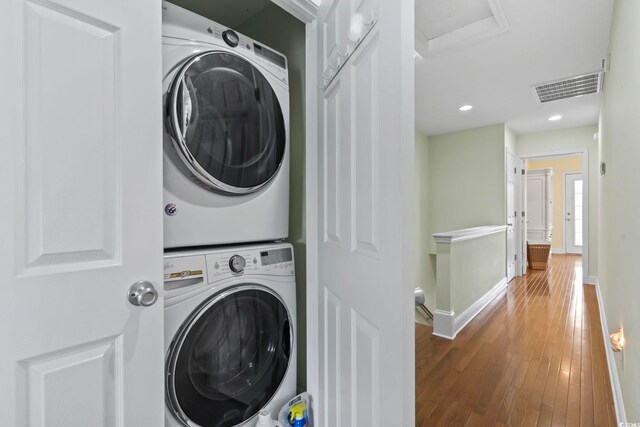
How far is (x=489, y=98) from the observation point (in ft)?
11.3

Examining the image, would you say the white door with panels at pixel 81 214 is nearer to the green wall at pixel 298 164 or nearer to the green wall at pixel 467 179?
the green wall at pixel 298 164

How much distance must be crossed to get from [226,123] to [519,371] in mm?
2465

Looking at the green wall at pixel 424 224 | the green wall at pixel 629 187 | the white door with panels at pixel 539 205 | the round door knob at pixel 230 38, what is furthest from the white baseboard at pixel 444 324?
the white door with panels at pixel 539 205

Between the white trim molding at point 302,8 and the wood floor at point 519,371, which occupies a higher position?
the white trim molding at point 302,8

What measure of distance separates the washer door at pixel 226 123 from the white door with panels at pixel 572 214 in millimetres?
8719

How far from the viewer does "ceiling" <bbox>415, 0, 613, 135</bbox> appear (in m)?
1.96

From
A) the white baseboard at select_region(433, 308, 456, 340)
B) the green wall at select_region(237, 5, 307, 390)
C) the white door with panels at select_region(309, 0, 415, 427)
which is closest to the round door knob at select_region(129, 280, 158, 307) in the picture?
the white door with panels at select_region(309, 0, 415, 427)

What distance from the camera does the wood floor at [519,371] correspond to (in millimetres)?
1671

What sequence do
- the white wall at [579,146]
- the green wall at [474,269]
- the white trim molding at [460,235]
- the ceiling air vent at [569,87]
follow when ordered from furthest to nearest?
the white wall at [579,146] < the ceiling air vent at [569,87] < the green wall at [474,269] < the white trim molding at [460,235]

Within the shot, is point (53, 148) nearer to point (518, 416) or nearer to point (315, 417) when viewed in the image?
point (315, 417)

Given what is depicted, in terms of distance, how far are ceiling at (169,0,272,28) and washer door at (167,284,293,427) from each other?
5.05 ft

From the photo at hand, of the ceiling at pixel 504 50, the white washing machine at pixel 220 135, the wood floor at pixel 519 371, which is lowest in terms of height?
the wood floor at pixel 519 371

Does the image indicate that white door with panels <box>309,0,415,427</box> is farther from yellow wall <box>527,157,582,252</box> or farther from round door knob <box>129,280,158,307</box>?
yellow wall <box>527,157,582,252</box>

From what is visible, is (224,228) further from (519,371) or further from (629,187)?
(519,371)
